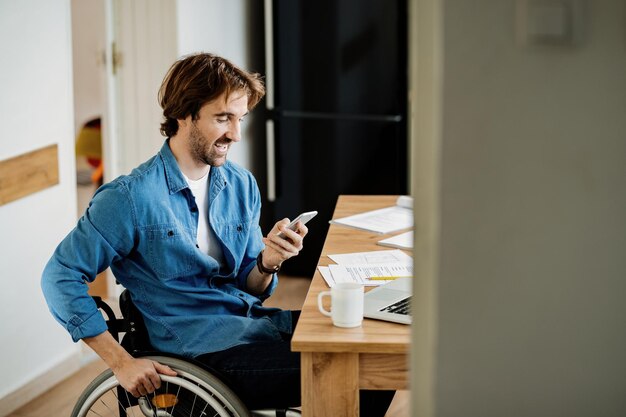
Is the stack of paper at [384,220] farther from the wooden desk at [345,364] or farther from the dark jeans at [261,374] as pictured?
the wooden desk at [345,364]

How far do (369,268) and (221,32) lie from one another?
2157mm

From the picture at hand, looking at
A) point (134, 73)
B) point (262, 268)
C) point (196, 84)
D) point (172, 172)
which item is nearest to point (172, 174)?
point (172, 172)

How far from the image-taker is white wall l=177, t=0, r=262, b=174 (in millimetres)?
3848

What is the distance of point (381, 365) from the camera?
6.13ft

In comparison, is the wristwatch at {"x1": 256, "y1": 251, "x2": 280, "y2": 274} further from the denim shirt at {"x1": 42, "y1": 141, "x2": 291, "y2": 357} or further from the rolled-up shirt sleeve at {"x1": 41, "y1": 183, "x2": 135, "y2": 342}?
the rolled-up shirt sleeve at {"x1": 41, "y1": 183, "x2": 135, "y2": 342}

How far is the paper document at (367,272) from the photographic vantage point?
2.26 metres

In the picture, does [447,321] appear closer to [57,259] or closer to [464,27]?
[464,27]

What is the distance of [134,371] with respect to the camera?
1.99 metres

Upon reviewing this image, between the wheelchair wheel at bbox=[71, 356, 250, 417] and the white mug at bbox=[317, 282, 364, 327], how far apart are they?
0.97 ft

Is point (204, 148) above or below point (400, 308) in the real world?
above

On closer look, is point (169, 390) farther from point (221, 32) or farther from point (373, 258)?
point (221, 32)

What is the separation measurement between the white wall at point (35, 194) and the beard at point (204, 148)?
95 centimetres

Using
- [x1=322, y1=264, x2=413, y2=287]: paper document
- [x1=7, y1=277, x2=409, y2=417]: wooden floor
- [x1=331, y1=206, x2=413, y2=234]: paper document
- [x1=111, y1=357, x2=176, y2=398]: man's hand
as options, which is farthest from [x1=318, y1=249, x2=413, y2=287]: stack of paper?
[x1=7, y1=277, x2=409, y2=417]: wooden floor

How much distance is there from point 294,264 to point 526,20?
3735 millimetres
